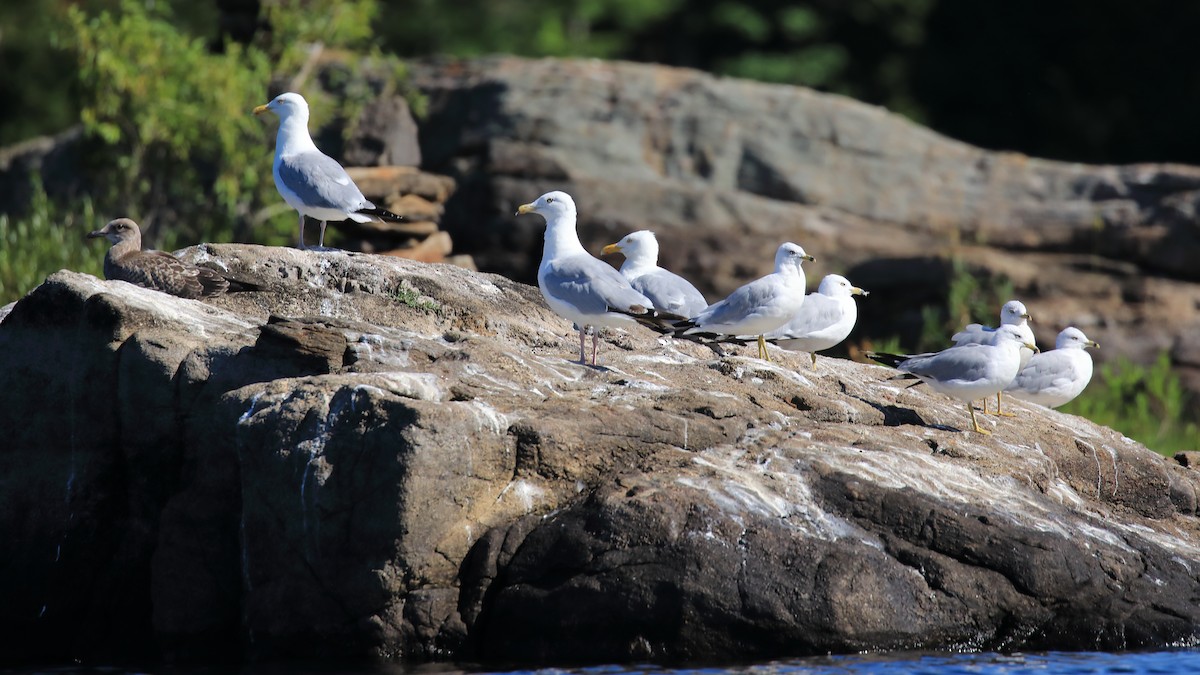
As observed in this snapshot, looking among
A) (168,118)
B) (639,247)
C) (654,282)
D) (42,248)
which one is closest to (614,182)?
(168,118)

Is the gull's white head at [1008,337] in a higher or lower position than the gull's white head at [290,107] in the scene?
lower

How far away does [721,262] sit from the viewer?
56.3ft

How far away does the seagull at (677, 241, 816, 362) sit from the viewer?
32.2ft

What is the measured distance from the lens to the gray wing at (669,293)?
10.4 meters

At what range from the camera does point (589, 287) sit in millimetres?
9234

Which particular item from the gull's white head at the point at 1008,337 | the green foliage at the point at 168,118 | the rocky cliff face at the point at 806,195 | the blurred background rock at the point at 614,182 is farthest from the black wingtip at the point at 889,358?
the green foliage at the point at 168,118

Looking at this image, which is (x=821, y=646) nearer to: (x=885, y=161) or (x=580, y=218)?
(x=580, y=218)

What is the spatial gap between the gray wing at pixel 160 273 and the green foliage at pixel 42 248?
3593 millimetres

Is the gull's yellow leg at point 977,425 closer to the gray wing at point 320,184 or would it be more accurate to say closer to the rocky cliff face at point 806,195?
the gray wing at point 320,184

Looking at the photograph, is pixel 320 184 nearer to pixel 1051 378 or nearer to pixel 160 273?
pixel 160 273

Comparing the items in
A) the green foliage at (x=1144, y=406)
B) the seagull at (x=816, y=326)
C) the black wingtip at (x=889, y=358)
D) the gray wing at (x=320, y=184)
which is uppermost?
the gray wing at (x=320, y=184)

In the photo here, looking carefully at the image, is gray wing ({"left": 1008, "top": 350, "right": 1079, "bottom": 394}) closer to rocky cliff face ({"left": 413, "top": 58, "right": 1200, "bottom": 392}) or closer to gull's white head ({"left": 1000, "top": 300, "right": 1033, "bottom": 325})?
gull's white head ({"left": 1000, "top": 300, "right": 1033, "bottom": 325})

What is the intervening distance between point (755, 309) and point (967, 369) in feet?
4.38

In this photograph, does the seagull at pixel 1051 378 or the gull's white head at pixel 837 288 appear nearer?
the seagull at pixel 1051 378
